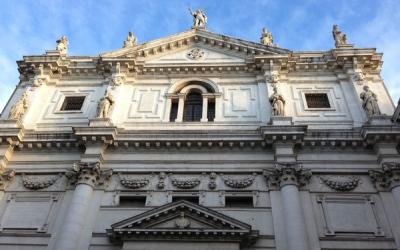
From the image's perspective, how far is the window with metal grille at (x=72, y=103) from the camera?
78.0ft

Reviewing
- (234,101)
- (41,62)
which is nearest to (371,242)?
(234,101)

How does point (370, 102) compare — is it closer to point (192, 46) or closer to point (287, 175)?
point (287, 175)

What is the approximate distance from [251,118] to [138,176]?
21.4 feet

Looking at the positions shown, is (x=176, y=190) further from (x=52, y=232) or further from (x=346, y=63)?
(x=346, y=63)

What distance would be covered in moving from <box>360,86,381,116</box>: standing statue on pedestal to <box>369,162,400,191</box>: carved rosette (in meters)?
3.29

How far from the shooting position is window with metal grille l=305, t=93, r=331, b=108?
2309cm

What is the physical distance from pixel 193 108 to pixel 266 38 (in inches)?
301

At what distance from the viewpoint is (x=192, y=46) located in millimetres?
27312

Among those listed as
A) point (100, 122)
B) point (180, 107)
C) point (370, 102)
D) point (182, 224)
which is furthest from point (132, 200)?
point (370, 102)

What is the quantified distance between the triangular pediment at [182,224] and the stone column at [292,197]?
4.63 feet

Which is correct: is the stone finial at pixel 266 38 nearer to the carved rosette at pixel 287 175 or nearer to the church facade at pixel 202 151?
the church facade at pixel 202 151

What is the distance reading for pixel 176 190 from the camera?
62.4 feet

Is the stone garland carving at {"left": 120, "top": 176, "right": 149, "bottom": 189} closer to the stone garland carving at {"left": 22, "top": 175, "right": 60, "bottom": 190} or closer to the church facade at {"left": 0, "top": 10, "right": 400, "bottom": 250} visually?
the church facade at {"left": 0, "top": 10, "right": 400, "bottom": 250}

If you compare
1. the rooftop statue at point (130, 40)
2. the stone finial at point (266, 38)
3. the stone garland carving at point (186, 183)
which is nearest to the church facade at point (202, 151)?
the stone garland carving at point (186, 183)
